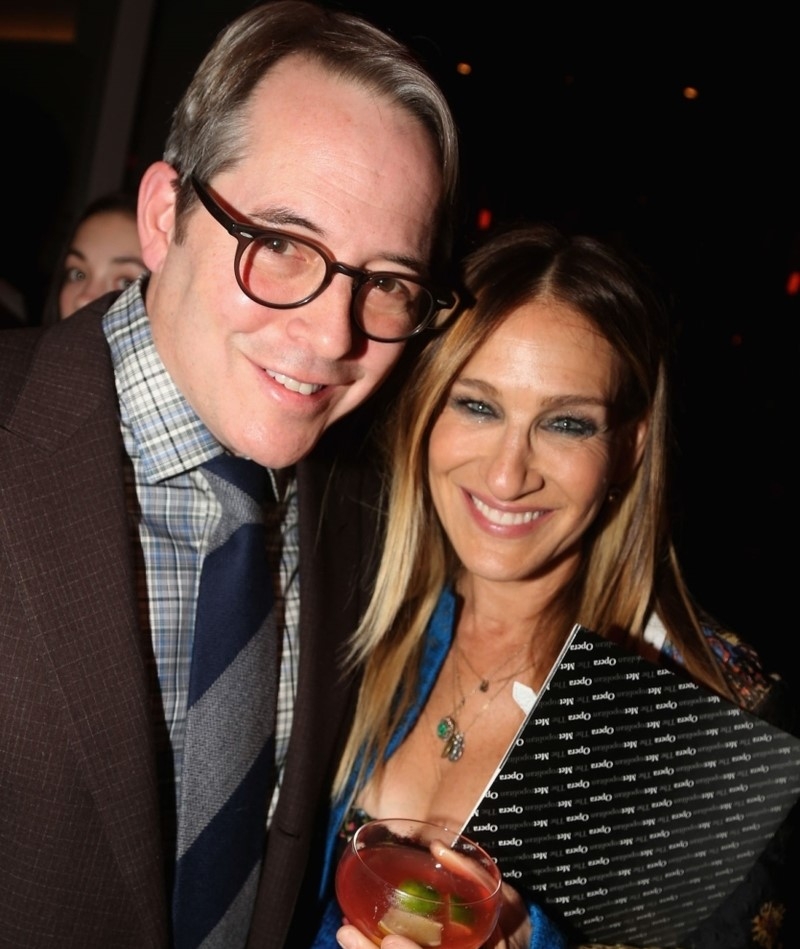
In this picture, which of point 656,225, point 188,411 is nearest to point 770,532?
point 656,225

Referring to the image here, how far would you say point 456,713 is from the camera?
204 cm

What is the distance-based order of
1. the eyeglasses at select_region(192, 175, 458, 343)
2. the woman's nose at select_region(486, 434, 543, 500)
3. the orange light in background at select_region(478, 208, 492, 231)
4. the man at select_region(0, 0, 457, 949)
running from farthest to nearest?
the orange light in background at select_region(478, 208, 492, 231) < the woman's nose at select_region(486, 434, 543, 500) < the eyeglasses at select_region(192, 175, 458, 343) < the man at select_region(0, 0, 457, 949)

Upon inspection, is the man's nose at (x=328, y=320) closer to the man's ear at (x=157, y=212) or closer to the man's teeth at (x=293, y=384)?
the man's teeth at (x=293, y=384)

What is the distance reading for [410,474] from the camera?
2.07 m

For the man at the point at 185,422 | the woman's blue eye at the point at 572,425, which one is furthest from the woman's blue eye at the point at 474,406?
the man at the point at 185,422

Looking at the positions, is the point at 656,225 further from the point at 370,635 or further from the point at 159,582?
the point at 159,582

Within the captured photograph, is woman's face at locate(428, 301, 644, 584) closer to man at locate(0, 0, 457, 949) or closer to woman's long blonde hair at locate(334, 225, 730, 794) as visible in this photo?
woman's long blonde hair at locate(334, 225, 730, 794)

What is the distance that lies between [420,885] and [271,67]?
136 cm

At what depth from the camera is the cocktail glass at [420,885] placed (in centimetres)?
126

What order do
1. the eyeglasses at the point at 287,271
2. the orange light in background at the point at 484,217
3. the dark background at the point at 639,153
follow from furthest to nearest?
the orange light in background at the point at 484,217
the dark background at the point at 639,153
the eyeglasses at the point at 287,271

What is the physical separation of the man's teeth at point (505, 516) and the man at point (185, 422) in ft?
1.42

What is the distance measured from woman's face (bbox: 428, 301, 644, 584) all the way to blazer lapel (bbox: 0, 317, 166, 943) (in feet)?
2.61

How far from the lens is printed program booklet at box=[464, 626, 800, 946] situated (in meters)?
1.51

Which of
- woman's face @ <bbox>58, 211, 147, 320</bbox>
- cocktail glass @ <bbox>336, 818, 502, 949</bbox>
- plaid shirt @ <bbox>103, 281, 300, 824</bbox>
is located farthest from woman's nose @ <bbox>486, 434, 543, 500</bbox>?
woman's face @ <bbox>58, 211, 147, 320</bbox>
